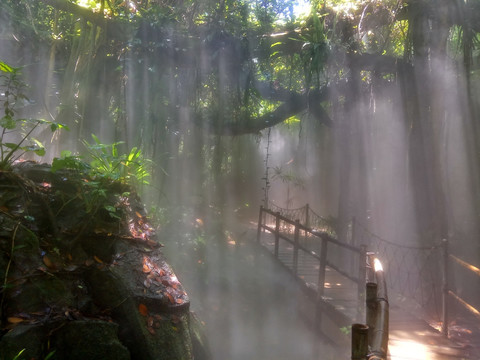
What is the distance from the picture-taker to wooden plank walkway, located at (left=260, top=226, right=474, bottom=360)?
4043 mm

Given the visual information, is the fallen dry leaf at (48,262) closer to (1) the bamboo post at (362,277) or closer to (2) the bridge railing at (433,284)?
(1) the bamboo post at (362,277)

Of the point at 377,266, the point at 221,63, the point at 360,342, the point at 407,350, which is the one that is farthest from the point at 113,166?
the point at 221,63

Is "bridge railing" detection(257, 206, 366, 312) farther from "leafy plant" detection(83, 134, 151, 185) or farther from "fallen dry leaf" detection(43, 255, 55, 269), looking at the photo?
"fallen dry leaf" detection(43, 255, 55, 269)

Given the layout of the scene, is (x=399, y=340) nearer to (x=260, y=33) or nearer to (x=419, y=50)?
(x=419, y=50)

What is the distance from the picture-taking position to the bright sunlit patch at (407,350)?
12.7ft

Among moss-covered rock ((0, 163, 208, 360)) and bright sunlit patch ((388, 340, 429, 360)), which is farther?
bright sunlit patch ((388, 340, 429, 360))

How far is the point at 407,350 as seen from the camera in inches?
159

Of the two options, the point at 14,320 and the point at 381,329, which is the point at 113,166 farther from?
the point at 381,329

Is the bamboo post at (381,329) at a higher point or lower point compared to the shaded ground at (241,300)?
higher

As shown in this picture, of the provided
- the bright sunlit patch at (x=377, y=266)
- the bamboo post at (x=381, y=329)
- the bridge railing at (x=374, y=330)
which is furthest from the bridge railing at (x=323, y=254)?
the bamboo post at (x=381, y=329)

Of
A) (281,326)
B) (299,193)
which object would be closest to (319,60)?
(281,326)

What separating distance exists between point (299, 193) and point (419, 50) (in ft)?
39.3

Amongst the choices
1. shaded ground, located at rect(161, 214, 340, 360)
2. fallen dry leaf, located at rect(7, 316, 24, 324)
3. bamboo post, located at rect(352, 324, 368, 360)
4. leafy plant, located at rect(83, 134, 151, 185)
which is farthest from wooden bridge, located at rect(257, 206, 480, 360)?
leafy plant, located at rect(83, 134, 151, 185)

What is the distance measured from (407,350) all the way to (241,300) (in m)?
5.16
